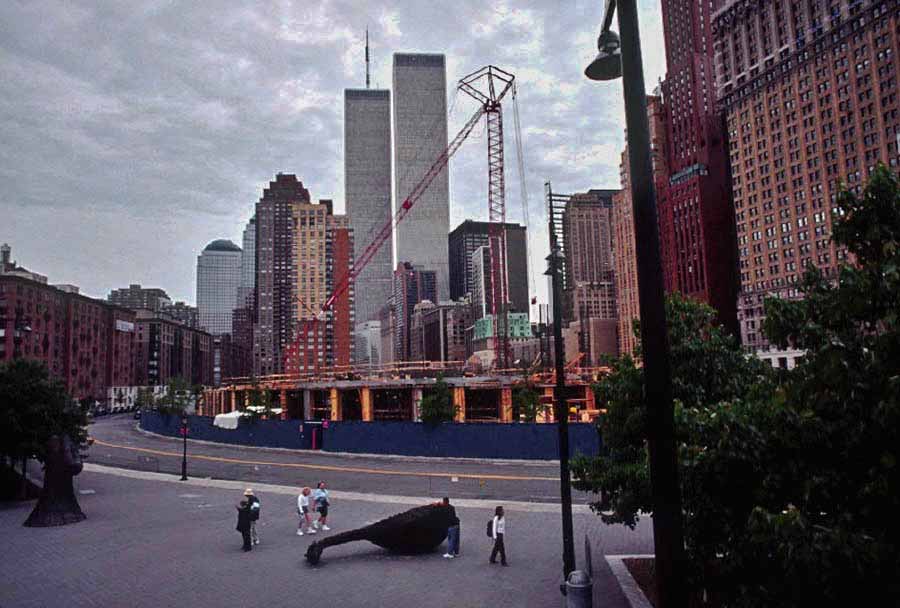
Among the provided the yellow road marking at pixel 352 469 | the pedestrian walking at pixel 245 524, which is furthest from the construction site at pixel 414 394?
the pedestrian walking at pixel 245 524

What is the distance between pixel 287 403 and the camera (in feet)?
301

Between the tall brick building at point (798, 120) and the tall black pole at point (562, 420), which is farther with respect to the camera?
the tall brick building at point (798, 120)

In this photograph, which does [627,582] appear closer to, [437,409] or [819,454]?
[819,454]

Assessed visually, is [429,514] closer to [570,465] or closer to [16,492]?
[570,465]

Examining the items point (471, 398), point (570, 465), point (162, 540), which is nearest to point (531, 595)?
point (570, 465)

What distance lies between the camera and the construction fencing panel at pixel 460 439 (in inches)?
1628

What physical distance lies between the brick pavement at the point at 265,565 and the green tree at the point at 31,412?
3.56m

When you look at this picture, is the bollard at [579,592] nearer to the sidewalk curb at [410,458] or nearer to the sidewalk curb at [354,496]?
the sidewalk curb at [354,496]

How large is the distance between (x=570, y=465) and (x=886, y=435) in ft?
32.5

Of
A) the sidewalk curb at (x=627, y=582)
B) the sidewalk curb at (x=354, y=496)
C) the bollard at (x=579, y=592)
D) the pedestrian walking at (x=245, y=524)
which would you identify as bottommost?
the sidewalk curb at (x=354, y=496)

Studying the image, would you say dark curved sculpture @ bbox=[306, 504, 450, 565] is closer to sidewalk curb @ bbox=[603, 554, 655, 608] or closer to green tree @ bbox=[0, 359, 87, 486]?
sidewalk curb @ bbox=[603, 554, 655, 608]

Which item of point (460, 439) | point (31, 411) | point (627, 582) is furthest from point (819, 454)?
point (460, 439)

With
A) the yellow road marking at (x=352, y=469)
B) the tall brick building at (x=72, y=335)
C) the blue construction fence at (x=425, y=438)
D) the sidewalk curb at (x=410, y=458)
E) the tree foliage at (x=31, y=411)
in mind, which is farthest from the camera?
the tall brick building at (x=72, y=335)

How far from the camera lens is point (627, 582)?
14.8m
